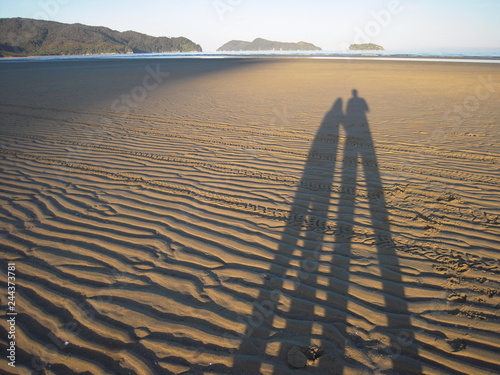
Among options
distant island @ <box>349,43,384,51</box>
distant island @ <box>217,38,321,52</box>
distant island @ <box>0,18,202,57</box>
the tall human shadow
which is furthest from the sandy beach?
distant island @ <box>217,38,321,52</box>

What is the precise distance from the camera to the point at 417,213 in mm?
3762

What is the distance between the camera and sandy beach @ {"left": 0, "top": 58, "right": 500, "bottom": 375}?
7.08 ft

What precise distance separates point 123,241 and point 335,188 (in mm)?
3132

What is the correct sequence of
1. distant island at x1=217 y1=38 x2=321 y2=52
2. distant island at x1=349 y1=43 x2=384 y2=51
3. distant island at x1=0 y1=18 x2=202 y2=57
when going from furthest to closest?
distant island at x1=217 y1=38 x2=321 y2=52 < distant island at x1=349 y1=43 x2=384 y2=51 < distant island at x1=0 y1=18 x2=202 y2=57

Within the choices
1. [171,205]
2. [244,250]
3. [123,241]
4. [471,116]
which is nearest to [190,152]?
[171,205]

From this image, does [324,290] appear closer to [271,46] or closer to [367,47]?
[367,47]

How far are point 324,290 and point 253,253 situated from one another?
859 mm

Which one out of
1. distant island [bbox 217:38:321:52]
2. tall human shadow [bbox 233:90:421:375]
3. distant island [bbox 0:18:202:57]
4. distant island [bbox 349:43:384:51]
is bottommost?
tall human shadow [bbox 233:90:421:375]

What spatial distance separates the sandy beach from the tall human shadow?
0.6 inches

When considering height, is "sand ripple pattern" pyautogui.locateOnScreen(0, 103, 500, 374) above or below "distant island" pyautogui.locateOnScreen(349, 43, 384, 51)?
below

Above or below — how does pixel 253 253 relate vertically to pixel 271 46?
below

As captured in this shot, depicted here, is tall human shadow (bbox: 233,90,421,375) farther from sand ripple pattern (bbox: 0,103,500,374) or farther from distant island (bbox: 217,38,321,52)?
distant island (bbox: 217,38,321,52)

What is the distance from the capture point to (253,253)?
312cm

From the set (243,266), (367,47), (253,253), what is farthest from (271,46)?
(243,266)
